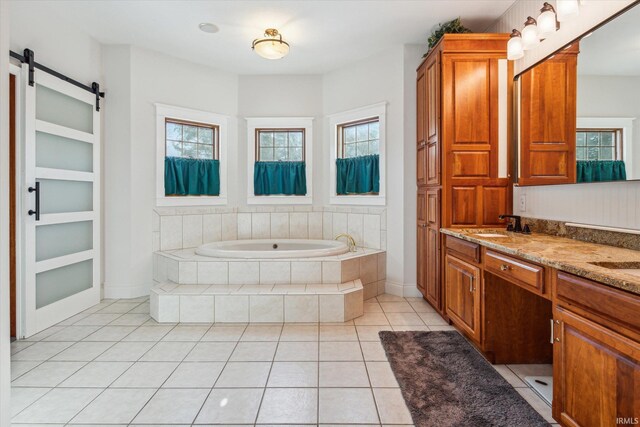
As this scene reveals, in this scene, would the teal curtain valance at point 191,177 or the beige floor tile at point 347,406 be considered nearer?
the beige floor tile at point 347,406

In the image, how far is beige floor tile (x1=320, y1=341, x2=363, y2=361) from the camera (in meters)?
2.26

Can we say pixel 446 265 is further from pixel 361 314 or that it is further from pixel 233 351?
pixel 233 351

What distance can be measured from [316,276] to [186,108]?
266 centimetres

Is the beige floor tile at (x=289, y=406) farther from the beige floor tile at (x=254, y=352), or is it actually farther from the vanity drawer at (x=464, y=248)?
the vanity drawer at (x=464, y=248)

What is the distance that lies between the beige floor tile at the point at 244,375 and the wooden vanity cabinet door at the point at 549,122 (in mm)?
2370

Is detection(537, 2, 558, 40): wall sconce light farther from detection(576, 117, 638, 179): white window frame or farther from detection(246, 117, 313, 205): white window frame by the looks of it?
detection(246, 117, 313, 205): white window frame

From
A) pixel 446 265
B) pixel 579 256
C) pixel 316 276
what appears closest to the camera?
pixel 579 256

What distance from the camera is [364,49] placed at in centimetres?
377

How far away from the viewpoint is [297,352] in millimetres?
2357

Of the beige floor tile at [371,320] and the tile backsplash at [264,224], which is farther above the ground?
the tile backsplash at [264,224]

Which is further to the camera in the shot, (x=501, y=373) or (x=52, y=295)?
(x=52, y=295)

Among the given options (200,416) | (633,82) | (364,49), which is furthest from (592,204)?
(364,49)

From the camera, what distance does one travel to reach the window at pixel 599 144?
180 centimetres

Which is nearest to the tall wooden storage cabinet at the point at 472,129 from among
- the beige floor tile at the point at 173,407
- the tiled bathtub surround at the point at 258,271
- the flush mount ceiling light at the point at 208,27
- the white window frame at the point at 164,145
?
the tiled bathtub surround at the point at 258,271
